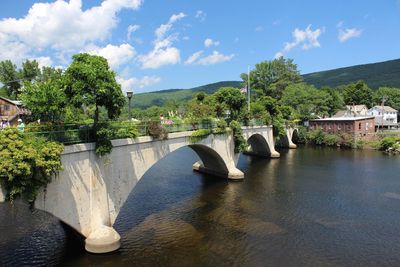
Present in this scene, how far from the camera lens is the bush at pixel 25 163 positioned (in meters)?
12.1

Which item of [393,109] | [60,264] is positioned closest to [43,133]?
[60,264]

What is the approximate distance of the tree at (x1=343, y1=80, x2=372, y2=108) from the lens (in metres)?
103

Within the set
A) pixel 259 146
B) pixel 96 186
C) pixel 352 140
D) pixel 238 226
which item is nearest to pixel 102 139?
pixel 96 186

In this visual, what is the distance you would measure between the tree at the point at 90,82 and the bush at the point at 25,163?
2.71 metres

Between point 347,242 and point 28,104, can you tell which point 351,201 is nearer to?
point 347,242

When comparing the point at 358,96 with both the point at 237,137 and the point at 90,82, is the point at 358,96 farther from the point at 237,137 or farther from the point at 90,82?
the point at 90,82

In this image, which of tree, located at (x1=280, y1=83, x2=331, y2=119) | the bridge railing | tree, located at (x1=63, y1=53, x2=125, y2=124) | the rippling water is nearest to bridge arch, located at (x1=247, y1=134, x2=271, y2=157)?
the rippling water

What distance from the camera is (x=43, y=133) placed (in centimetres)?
1426

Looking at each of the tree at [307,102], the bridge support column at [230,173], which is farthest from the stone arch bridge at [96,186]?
the tree at [307,102]

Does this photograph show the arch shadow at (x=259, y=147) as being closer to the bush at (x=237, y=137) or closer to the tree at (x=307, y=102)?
the bush at (x=237, y=137)

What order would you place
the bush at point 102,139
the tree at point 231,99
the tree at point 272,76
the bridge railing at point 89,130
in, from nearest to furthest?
the bridge railing at point 89,130, the bush at point 102,139, the tree at point 231,99, the tree at point 272,76

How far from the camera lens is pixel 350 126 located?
→ 202 ft

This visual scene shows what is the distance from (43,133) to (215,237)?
11647mm

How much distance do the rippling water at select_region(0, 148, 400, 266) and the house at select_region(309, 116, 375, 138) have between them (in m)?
28.9
